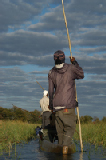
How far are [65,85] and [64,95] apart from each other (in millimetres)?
279

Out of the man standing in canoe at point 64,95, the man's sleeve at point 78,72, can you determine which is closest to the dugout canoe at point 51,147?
the man standing in canoe at point 64,95

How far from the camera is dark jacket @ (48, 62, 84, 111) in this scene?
23.5 feet

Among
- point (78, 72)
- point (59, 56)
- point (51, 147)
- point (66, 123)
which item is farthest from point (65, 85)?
point (51, 147)

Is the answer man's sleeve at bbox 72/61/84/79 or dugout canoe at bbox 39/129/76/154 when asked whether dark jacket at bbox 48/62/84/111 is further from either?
dugout canoe at bbox 39/129/76/154

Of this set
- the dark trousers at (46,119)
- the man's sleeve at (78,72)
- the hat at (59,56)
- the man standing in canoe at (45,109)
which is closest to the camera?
the man's sleeve at (78,72)

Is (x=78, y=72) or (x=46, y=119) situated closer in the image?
(x=78, y=72)

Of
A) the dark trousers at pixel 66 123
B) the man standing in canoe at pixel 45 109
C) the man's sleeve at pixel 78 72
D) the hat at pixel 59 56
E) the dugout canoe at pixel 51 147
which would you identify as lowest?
the dugout canoe at pixel 51 147

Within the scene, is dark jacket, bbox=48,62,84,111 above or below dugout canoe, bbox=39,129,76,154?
above

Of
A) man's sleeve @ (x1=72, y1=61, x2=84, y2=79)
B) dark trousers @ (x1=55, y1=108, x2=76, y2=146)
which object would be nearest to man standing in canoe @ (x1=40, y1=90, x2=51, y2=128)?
dark trousers @ (x1=55, y1=108, x2=76, y2=146)

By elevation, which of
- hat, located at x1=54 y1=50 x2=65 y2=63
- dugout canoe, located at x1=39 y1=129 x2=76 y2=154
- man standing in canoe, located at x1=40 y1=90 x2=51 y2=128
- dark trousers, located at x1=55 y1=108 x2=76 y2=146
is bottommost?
dugout canoe, located at x1=39 y1=129 x2=76 y2=154

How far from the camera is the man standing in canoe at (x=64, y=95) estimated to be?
718 cm

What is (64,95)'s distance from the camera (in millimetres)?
7156

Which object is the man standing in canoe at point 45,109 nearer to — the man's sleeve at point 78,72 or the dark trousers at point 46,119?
the dark trousers at point 46,119

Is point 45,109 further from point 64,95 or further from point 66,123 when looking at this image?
point 64,95
